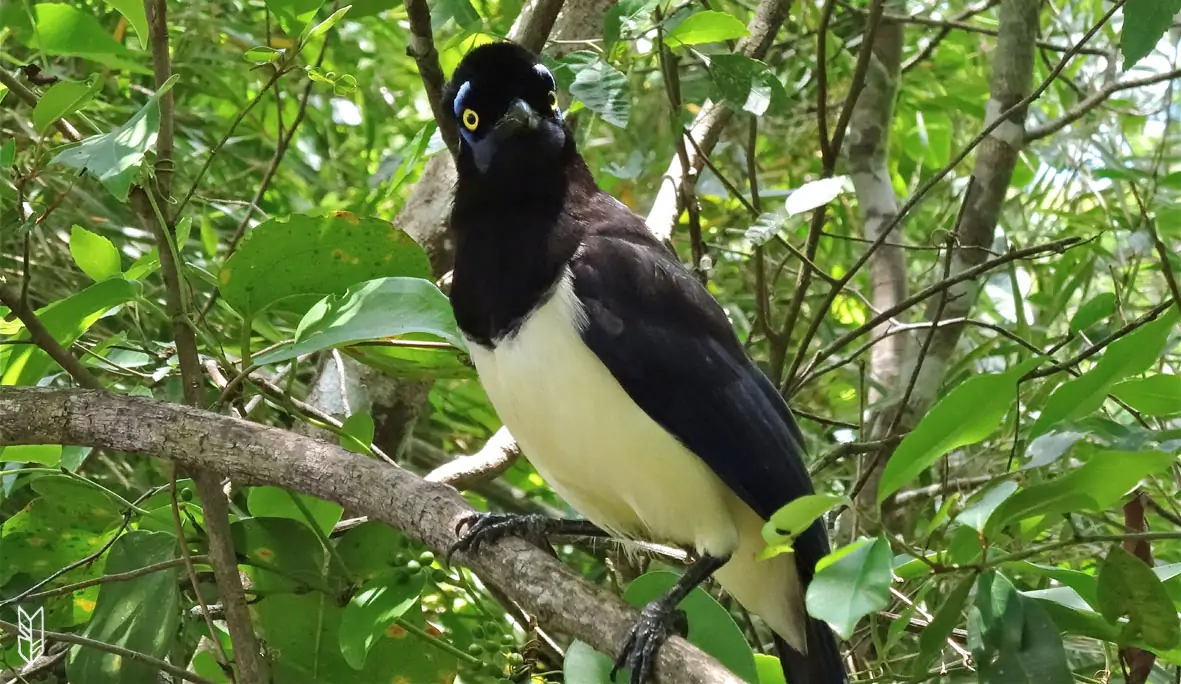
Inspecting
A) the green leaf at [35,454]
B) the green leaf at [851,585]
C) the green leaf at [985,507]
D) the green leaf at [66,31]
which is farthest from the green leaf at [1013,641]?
the green leaf at [66,31]

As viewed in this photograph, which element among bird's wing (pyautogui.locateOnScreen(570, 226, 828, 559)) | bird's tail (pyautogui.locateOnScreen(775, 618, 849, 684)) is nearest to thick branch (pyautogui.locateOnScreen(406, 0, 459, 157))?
bird's wing (pyautogui.locateOnScreen(570, 226, 828, 559))

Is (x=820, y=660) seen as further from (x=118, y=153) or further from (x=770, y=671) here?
(x=118, y=153)

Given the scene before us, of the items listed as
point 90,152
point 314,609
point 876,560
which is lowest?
point 314,609

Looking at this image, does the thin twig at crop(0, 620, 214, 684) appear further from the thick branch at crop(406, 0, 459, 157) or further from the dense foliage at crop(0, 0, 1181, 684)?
the thick branch at crop(406, 0, 459, 157)

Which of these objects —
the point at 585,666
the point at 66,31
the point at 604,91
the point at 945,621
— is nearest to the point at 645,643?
the point at 585,666

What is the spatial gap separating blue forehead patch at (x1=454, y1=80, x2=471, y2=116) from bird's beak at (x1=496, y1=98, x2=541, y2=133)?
59 millimetres

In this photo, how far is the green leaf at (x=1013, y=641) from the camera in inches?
36.5

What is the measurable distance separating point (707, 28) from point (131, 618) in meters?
0.98

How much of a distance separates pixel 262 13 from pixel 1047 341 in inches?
67.2

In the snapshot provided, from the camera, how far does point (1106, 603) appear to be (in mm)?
951

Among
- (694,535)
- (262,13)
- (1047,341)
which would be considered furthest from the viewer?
(262,13)

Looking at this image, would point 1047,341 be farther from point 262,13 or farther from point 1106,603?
point 262,13

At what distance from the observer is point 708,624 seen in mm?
1147

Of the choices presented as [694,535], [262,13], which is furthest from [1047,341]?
[262,13]
